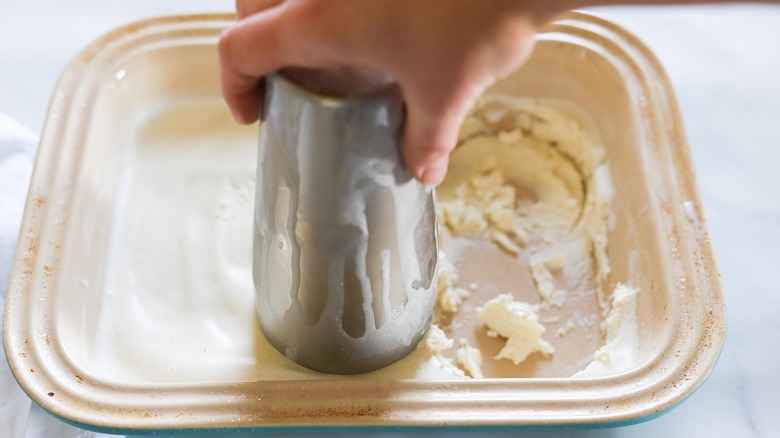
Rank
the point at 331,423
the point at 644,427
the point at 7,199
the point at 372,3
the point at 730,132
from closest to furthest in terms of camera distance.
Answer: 1. the point at 372,3
2. the point at 331,423
3. the point at 644,427
4. the point at 7,199
5. the point at 730,132

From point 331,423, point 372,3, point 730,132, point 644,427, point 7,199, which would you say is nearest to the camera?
point 372,3

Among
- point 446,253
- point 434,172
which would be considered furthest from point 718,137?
point 434,172

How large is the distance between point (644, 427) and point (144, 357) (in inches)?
16.5

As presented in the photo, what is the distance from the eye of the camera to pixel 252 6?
576mm

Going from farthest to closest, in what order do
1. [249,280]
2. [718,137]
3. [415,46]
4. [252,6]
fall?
[718,137] < [249,280] < [252,6] < [415,46]

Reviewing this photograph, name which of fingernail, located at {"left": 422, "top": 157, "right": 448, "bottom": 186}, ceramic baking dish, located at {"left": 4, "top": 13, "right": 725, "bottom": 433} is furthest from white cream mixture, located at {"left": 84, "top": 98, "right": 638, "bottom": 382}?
fingernail, located at {"left": 422, "top": 157, "right": 448, "bottom": 186}

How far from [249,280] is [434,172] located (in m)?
0.27

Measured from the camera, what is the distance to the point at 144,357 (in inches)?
27.3

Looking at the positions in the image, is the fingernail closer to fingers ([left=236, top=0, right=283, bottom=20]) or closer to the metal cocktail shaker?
the metal cocktail shaker

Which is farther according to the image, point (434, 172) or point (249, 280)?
point (249, 280)

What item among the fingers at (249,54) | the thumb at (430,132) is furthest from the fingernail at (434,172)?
the fingers at (249,54)

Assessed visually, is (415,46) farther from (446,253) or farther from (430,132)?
(446,253)

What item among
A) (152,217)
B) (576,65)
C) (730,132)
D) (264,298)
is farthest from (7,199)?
(730,132)

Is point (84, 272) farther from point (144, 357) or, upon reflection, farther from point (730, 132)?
point (730, 132)
